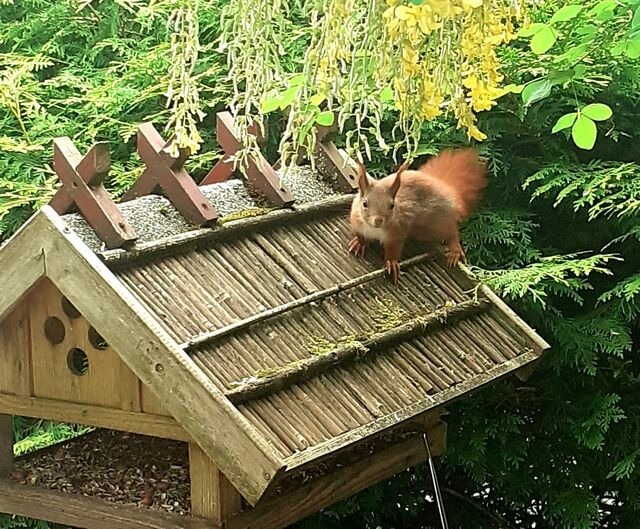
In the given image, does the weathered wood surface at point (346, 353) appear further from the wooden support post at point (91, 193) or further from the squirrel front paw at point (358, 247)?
the wooden support post at point (91, 193)

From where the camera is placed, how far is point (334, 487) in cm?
144

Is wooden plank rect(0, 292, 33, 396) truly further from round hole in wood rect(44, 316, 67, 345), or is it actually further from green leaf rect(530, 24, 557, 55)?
green leaf rect(530, 24, 557, 55)

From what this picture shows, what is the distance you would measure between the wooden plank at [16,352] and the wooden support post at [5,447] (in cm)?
11

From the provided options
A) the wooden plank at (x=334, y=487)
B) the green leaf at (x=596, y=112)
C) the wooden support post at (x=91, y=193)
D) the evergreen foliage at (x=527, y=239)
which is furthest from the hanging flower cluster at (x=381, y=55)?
the evergreen foliage at (x=527, y=239)

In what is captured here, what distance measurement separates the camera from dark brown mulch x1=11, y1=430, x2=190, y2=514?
4.58 ft

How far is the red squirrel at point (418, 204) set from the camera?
1561 mm

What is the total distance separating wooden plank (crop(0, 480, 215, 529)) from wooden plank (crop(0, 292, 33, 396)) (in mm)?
147

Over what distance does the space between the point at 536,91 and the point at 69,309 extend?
2.18 ft

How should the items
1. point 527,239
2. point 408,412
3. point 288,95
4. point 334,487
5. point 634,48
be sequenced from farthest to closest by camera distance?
1. point 527,239
2. point 334,487
3. point 408,412
4. point 288,95
5. point 634,48

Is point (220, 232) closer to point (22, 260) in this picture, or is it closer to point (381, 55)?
point (22, 260)

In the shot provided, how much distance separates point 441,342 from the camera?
59.1 inches

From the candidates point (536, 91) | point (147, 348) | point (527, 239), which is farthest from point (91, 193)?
point (527, 239)

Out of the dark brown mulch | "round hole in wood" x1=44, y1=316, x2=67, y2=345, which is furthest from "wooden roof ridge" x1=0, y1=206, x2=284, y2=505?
the dark brown mulch

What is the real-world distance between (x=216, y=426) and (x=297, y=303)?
0.26 meters
